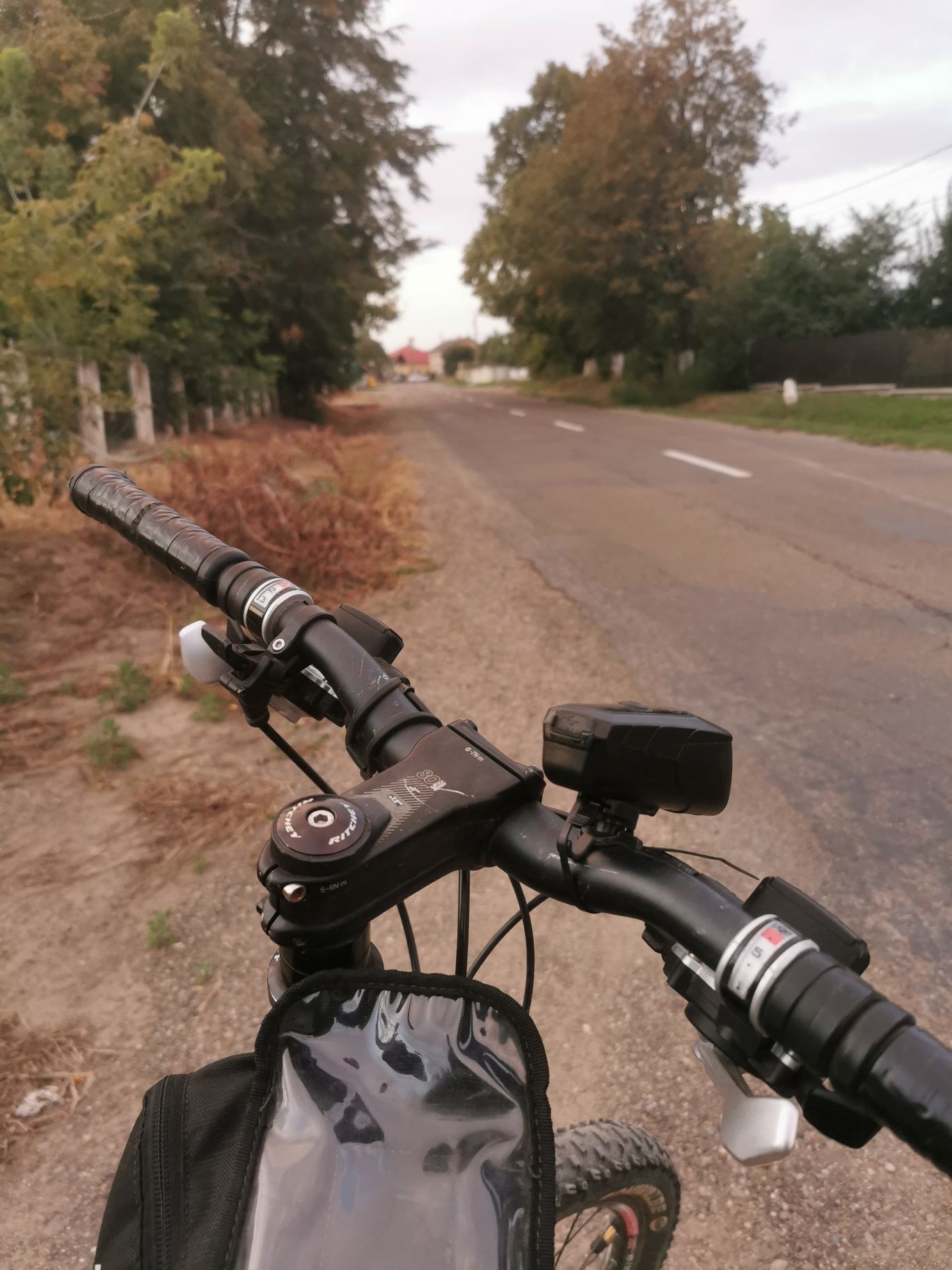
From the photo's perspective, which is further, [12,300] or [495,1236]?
[12,300]

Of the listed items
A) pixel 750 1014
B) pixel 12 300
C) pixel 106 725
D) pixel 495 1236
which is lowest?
pixel 106 725

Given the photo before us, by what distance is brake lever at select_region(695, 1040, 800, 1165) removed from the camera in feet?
2.59

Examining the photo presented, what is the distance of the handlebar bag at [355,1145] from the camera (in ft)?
2.78

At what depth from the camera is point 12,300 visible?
6.10m

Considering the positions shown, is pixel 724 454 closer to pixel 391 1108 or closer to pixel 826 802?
pixel 826 802

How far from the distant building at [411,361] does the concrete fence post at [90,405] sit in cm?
12724

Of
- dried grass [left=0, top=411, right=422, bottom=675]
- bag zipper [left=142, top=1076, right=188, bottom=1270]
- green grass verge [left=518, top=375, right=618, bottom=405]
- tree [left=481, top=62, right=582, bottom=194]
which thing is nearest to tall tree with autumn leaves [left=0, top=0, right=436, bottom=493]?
dried grass [left=0, top=411, right=422, bottom=675]

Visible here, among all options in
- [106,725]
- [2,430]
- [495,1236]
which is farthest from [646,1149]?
[2,430]

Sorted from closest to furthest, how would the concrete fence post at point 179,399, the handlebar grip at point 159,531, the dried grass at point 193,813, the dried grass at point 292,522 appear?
the handlebar grip at point 159,531, the dried grass at point 193,813, the dried grass at point 292,522, the concrete fence post at point 179,399

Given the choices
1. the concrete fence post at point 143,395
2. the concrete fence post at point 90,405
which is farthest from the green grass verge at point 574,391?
the concrete fence post at point 90,405

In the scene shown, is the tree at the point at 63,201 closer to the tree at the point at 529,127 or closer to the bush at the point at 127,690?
the bush at the point at 127,690

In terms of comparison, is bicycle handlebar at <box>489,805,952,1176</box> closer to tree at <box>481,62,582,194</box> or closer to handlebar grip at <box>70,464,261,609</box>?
handlebar grip at <box>70,464,261,609</box>

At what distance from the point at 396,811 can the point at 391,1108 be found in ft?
0.96

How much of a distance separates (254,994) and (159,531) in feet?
6.57
